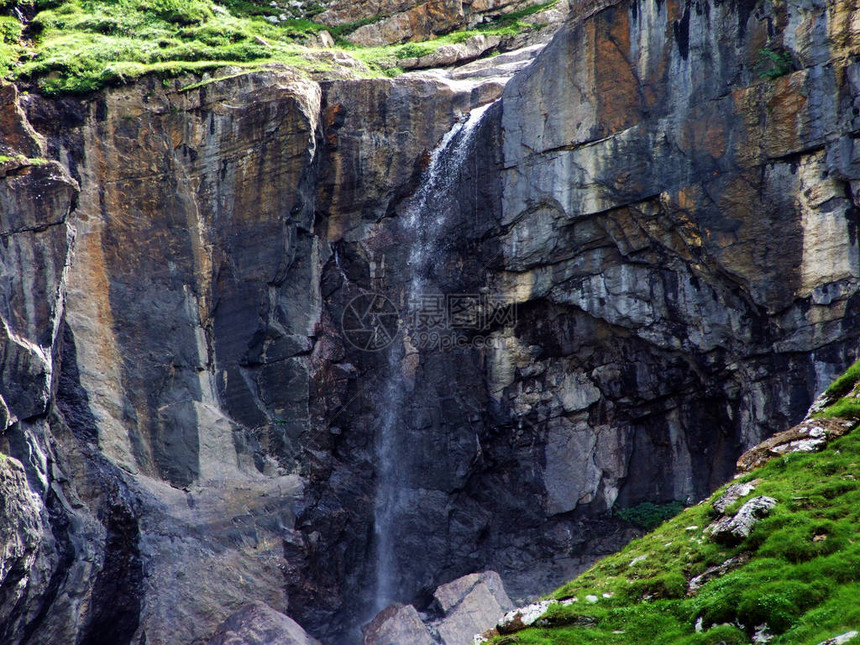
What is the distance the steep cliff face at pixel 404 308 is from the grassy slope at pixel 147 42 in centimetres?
127

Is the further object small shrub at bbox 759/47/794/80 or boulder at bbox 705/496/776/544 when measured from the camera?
small shrub at bbox 759/47/794/80

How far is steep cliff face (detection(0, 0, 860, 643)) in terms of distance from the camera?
22031 millimetres

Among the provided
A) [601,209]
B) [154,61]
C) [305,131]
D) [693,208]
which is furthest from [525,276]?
[154,61]

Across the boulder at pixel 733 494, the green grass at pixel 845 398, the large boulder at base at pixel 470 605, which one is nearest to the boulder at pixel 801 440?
the green grass at pixel 845 398

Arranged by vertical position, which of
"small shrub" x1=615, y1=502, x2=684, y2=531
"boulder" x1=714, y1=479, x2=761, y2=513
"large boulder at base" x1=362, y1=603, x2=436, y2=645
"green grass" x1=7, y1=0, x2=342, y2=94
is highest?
"green grass" x1=7, y1=0, x2=342, y2=94

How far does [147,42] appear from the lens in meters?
28.2

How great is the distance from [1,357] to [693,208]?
61.1 ft

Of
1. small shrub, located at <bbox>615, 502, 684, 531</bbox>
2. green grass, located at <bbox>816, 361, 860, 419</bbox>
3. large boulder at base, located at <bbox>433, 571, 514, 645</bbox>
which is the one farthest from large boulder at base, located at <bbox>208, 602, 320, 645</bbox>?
green grass, located at <bbox>816, 361, 860, 419</bbox>

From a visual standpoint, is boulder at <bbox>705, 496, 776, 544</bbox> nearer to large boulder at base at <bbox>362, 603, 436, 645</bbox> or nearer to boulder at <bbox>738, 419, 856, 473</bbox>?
boulder at <bbox>738, 419, 856, 473</bbox>

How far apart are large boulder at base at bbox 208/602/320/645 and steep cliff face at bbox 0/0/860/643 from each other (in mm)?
1227

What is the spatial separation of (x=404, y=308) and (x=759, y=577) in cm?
1715

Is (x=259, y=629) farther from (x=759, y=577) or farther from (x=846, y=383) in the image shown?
(x=846, y=383)

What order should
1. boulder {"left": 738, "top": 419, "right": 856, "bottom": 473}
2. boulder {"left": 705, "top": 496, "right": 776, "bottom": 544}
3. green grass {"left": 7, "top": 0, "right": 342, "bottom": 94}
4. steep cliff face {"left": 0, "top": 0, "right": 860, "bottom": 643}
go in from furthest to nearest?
green grass {"left": 7, "top": 0, "right": 342, "bottom": 94}, steep cliff face {"left": 0, "top": 0, "right": 860, "bottom": 643}, boulder {"left": 738, "top": 419, "right": 856, "bottom": 473}, boulder {"left": 705, "top": 496, "right": 776, "bottom": 544}

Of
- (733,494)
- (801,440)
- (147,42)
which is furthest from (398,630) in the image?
(147,42)
